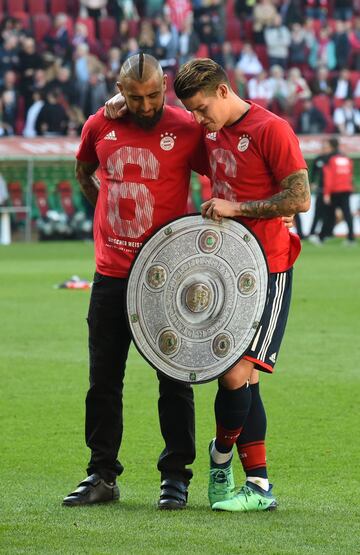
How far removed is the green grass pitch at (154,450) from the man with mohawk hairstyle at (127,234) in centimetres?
20

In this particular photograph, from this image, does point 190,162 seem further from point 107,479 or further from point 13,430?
point 13,430

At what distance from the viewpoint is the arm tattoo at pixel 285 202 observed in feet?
19.2

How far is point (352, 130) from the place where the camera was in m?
33.0

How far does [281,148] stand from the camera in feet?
19.2

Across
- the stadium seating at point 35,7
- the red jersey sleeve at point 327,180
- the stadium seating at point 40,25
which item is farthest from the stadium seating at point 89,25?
the red jersey sleeve at point 327,180

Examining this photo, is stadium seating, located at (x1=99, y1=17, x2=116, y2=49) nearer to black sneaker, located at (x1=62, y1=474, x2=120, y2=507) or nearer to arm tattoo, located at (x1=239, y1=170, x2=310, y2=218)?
black sneaker, located at (x1=62, y1=474, x2=120, y2=507)

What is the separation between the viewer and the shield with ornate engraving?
5953 millimetres

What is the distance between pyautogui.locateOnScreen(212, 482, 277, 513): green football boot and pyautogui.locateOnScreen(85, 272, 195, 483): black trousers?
1.19 ft

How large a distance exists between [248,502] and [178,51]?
2660cm

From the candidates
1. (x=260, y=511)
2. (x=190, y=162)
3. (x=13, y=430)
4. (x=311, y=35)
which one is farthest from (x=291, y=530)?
(x=311, y=35)

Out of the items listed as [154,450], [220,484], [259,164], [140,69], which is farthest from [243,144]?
[154,450]

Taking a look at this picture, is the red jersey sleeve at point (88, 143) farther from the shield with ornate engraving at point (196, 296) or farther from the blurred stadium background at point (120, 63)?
the blurred stadium background at point (120, 63)

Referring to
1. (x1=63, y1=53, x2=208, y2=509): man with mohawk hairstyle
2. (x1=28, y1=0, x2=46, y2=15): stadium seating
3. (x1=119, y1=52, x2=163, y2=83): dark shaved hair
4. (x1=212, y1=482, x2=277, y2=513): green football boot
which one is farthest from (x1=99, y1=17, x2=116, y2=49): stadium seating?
(x1=212, y1=482, x2=277, y2=513): green football boot

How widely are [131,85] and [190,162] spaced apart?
51 cm
